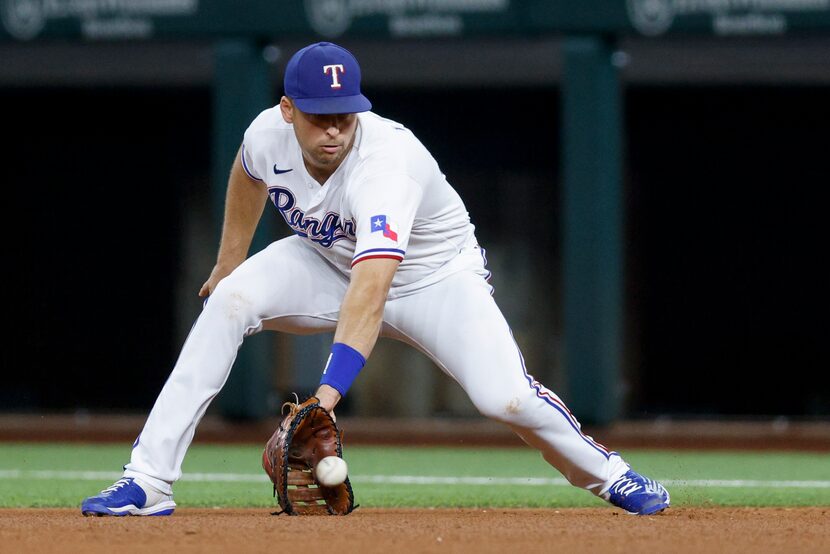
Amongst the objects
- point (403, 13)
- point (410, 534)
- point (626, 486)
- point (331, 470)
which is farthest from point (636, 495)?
point (403, 13)

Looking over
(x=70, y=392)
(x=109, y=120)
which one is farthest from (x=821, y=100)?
(x=70, y=392)

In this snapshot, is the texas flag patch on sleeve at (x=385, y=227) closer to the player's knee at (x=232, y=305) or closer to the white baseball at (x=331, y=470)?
the player's knee at (x=232, y=305)

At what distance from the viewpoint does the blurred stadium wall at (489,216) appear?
35.1ft

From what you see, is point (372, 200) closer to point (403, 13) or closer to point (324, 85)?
point (324, 85)

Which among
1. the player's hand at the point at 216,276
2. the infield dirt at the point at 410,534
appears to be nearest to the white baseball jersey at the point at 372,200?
the player's hand at the point at 216,276

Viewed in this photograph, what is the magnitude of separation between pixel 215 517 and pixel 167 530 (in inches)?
21.4

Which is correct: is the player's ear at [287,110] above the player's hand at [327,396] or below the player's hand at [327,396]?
above

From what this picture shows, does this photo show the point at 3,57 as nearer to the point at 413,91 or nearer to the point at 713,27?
the point at 413,91

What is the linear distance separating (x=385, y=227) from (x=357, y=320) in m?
0.29

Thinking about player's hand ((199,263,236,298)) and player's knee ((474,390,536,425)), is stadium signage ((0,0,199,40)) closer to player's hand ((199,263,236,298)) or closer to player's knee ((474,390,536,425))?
player's hand ((199,263,236,298))

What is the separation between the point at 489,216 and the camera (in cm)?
1105

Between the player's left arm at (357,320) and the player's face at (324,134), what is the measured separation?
412mm

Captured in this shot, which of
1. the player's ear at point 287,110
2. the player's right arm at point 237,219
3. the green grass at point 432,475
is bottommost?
the green grass at point 432,475

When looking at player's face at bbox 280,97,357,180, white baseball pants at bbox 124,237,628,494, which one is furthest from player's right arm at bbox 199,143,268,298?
player's face at bbox 280,97,357,180
